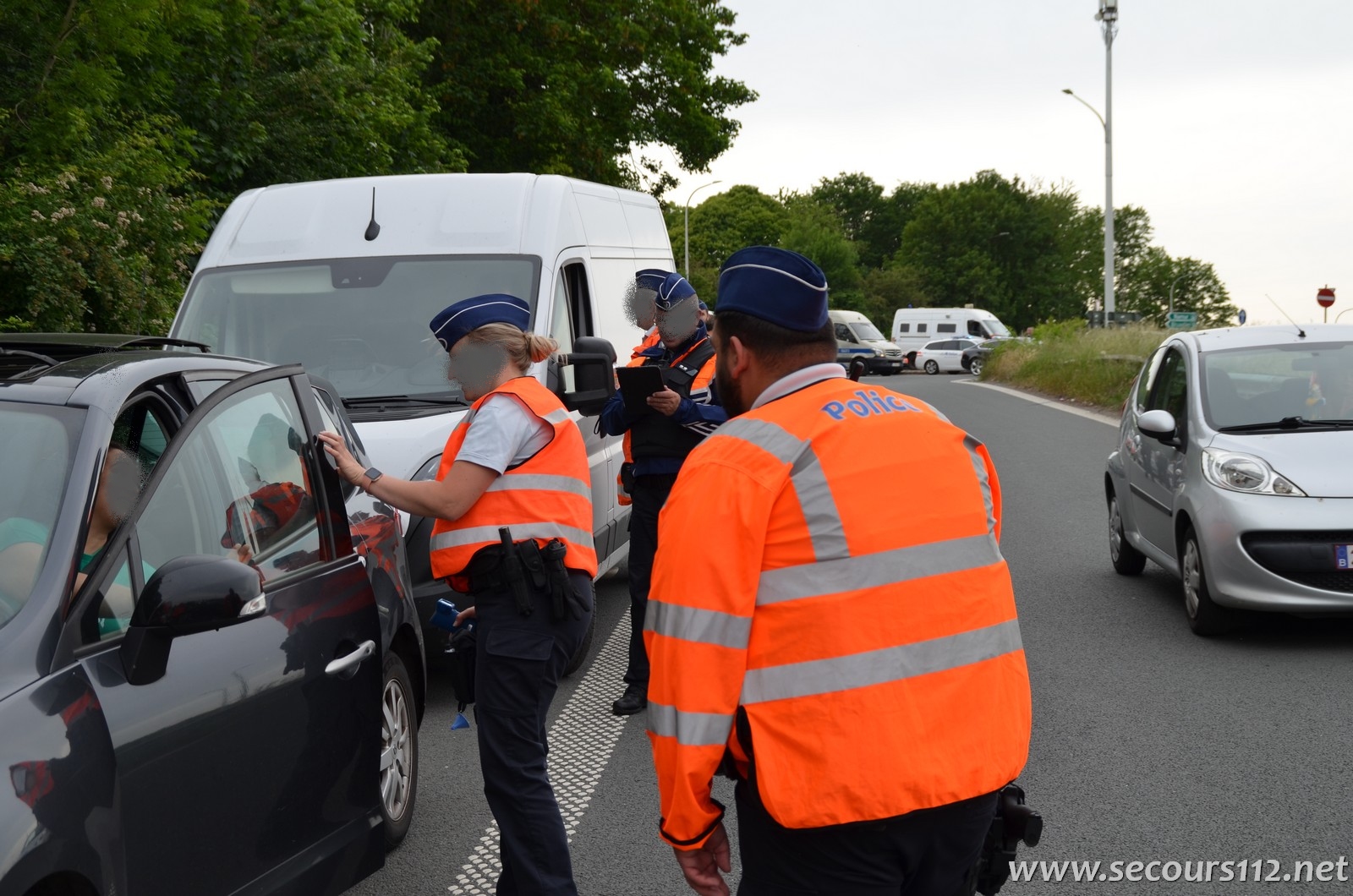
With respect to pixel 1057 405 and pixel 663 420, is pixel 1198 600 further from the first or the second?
pixel 1057 405


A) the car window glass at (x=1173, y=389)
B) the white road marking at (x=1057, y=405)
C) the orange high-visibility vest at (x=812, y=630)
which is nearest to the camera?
the orange high-visibility vest at (x=812, y=630)

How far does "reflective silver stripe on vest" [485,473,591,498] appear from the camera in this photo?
402 centimetres

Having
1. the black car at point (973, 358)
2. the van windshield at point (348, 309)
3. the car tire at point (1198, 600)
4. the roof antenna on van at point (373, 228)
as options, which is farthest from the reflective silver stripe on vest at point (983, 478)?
the black car at point (973, 358)

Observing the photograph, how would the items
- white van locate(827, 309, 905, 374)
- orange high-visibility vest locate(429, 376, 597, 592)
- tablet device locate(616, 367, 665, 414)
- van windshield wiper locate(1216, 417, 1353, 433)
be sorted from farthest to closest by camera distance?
white van locate(827, 309, 905, 374), van windshield wiper locate(1216, 417, 1353, 433), tablet device locate(616, 367, 665, 414), orange high-visibility vest locate(429, 376, 597, 592)

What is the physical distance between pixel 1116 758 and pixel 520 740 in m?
2.82

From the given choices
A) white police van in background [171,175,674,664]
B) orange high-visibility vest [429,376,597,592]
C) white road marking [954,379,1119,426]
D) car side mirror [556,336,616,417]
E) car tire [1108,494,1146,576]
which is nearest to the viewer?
orange high-visibility vest [429,376,597,592]

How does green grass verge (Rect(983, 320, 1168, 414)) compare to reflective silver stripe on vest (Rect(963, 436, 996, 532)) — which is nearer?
reflective silver stripe on vest (Rect(963, 436, 996, 532))

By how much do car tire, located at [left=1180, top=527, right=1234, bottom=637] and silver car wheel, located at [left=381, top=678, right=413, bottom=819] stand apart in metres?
4.56

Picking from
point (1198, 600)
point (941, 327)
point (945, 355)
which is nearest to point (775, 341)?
point (1198, 600)

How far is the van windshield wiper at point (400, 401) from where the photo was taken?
7258 mm

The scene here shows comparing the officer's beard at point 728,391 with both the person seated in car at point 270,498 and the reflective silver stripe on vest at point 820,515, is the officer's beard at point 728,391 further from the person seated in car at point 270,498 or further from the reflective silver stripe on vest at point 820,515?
the person seated in car at point 270,498

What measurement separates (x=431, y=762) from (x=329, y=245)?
3392 mm

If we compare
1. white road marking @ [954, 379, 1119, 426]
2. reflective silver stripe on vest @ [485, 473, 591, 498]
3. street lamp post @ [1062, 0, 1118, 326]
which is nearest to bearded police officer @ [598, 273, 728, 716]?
reflective silver stripe on vest @ [485, 473, 591, 498]

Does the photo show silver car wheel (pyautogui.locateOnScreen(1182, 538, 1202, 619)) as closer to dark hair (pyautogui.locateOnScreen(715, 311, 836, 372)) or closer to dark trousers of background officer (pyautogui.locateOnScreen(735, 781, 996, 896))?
dark trousers of background officer (pyautogui.locateOnScreen(735, 781, 996, 896))
